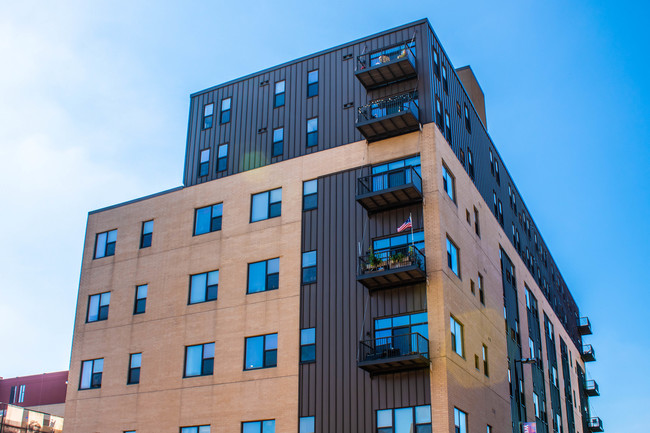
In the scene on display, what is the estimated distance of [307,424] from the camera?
38344 mm

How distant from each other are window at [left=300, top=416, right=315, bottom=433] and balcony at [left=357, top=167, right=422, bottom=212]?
450 inches

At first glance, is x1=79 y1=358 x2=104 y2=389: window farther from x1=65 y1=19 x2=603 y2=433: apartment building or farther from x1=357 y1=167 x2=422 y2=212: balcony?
x1=357 y1=167 x2=422 y2=212: balcony

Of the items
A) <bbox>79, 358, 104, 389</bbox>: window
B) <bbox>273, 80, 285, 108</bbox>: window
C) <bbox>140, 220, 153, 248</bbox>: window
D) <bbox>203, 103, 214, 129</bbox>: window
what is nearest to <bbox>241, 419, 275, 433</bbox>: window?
<bbox>79, 358, 104, 389</bbox>: window

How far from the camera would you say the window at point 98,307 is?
1917 inches

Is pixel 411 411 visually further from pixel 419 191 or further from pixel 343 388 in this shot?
pixel 419 191

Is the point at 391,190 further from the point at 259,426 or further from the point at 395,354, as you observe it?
the point at 259,426

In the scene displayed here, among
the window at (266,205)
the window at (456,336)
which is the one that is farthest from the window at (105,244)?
the window at (456,336)

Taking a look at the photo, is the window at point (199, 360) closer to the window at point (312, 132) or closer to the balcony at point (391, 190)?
the balcony at point (391, 190)

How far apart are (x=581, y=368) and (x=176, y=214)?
56410 mm

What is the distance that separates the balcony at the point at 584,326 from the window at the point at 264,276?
5778 centimetres

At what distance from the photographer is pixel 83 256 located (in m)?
51.6

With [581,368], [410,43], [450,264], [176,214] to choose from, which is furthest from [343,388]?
[581,368]

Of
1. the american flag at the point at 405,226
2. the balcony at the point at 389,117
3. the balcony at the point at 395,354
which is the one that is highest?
the balcony at the point at 389,117

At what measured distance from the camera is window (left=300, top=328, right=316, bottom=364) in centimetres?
3972
